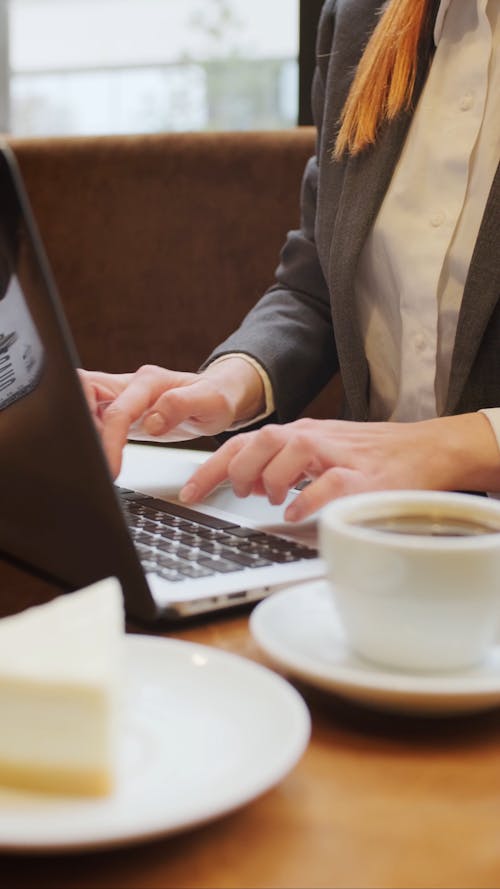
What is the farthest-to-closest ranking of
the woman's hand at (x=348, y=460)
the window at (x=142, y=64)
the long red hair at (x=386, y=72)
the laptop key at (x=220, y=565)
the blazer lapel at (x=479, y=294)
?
1. the window at (x=142, y=64)
2. the long red hair at (x=386, y=72)
3. the blazer lapel at (x=479, y=294)
4. the woman's hand at (x=348, y=460)
5. the laptop key at (x=220, y=565)

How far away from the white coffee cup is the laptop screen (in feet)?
0.33

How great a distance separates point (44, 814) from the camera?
29 centimetres

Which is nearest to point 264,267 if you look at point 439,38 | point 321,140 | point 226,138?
point 226,138

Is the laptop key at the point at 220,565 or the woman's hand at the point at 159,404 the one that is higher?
the laptop key at the point at 220,565

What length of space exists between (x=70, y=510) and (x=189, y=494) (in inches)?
9.2

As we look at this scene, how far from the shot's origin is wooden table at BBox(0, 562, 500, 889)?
0.30m

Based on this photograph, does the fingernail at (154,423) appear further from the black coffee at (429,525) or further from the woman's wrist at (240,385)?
the black coffee at (429,525)

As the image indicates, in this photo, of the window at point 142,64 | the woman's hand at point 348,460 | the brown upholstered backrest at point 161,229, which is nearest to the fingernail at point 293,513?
the woman's hand at point 348,460

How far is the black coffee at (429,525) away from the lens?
44 centimetres

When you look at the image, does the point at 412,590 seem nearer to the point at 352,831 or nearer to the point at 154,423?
the point at 352,831

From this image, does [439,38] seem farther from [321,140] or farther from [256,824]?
[256,824]

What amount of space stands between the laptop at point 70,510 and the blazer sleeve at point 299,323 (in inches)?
17.2

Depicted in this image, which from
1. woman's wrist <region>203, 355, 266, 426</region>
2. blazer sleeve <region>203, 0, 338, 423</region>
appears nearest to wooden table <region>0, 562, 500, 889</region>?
woman's wrist <region>203, 355, 266, 426</region>

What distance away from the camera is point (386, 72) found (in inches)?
42.6
